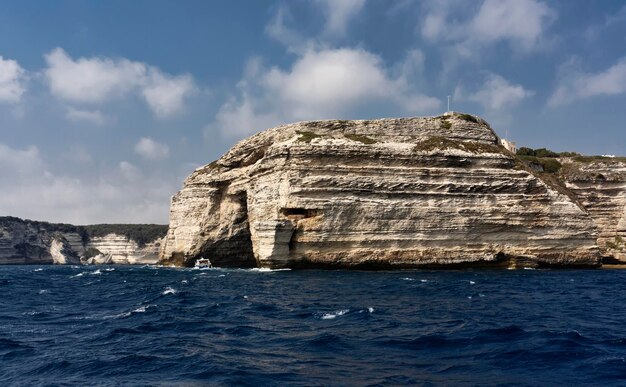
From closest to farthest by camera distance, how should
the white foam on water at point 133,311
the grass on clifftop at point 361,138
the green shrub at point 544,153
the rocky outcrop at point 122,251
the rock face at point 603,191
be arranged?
the white foam on water at point 133,311
the grass on clifftop at point 361,138
the rock face at point 603,191
the green shrub at point 544,153
the rocky outcrop at point 122,251

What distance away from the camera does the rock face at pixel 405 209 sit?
42562mm

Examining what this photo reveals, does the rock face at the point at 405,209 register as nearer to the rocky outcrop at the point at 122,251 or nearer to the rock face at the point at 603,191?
the rock face at the point at 603,191

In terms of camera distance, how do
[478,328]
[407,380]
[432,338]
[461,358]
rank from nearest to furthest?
[407,380], [461,358], [432,338], [478,328]

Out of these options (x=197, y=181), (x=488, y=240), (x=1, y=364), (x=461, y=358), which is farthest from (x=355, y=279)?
(x=197, y=181)

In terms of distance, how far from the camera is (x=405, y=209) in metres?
42.9

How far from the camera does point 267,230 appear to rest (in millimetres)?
42531

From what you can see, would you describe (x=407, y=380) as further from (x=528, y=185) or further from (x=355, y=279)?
(x=528, y=185)

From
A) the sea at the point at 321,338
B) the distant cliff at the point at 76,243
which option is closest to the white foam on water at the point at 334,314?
the sea at the point at 321,338

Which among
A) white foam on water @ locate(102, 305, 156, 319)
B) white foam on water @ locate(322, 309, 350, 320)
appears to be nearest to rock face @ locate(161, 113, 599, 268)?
white foam on water @ locate(102, 305, 156, 319)

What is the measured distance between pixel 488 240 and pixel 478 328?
97.5 ft

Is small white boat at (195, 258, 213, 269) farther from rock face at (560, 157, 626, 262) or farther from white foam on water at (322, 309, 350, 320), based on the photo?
rock face at (560, 157, 626, 262)

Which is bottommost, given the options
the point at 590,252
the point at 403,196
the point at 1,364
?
the point at 1,364

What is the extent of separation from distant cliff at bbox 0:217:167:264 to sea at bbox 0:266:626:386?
119 metres

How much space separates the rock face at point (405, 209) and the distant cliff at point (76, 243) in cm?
10278
